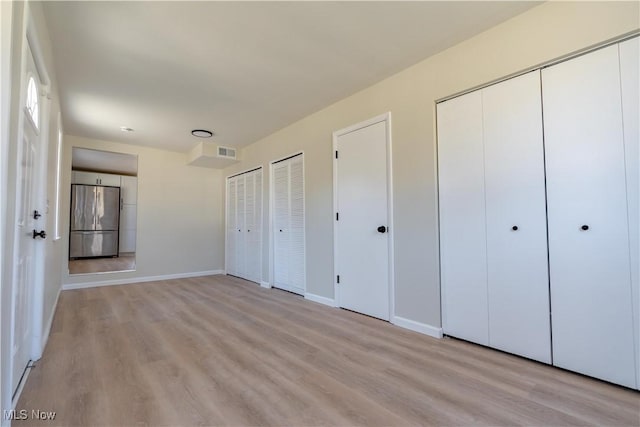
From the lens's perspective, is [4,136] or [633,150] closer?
[4,136]

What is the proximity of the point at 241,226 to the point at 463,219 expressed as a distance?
4.18m

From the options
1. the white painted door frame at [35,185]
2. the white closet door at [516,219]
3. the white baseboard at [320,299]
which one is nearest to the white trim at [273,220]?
the white baseboard at [320,299]

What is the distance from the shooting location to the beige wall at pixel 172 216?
5344 millimetres

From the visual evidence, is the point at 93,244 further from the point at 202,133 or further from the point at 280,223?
the point at 280,223

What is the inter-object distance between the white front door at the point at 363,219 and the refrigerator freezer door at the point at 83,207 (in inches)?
278

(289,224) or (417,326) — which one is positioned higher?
(289,224)

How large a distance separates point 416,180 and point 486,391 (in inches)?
67.1

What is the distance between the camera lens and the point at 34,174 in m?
2.12

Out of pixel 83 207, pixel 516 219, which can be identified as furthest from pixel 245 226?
pixel 83 207

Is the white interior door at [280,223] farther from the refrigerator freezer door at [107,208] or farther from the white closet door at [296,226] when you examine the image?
the refrigerator freezer door at [107,208]

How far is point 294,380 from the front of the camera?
186 cm

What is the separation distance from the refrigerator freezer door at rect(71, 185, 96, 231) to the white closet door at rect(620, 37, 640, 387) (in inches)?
371

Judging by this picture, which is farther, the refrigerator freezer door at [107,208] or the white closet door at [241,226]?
the refrigerator freezer door at [107,208]

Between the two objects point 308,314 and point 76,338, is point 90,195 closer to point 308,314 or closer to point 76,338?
point 76,338
